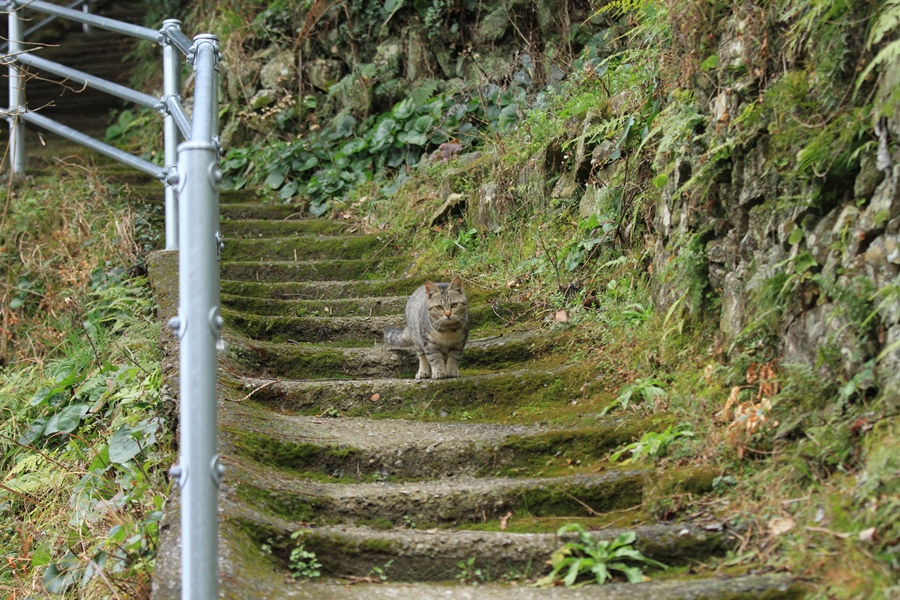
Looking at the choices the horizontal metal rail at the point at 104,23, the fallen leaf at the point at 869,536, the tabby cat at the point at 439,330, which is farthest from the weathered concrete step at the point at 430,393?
the horizontal metal rail at the point at 104,23

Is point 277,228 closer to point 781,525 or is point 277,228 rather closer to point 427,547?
point 427,547

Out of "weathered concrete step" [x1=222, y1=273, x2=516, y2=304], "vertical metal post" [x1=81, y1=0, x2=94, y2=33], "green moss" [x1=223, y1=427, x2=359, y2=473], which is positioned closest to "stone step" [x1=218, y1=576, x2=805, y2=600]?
"green moss" [x1=223, y1=427, x2=359, y2=473]

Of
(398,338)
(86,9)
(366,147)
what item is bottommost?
(398,338)

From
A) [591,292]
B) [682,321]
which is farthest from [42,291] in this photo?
[682,321]

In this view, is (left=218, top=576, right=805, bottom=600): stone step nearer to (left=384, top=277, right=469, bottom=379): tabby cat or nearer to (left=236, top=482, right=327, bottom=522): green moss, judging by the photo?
(left=236, top=482, right=327, bottom=522): green moss

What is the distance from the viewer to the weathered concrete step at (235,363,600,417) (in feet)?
14.8

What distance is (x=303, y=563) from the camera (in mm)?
3152

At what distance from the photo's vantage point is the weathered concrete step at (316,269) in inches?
261

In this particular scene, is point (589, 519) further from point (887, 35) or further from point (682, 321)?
point (887, 35)

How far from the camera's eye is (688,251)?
409cm

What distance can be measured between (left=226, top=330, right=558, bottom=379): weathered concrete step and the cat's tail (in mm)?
33

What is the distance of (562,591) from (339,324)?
9.83 ft

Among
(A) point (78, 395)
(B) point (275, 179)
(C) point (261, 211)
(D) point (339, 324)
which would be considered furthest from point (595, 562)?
(B) point (275, 179)

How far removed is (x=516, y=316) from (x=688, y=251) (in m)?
1.71
